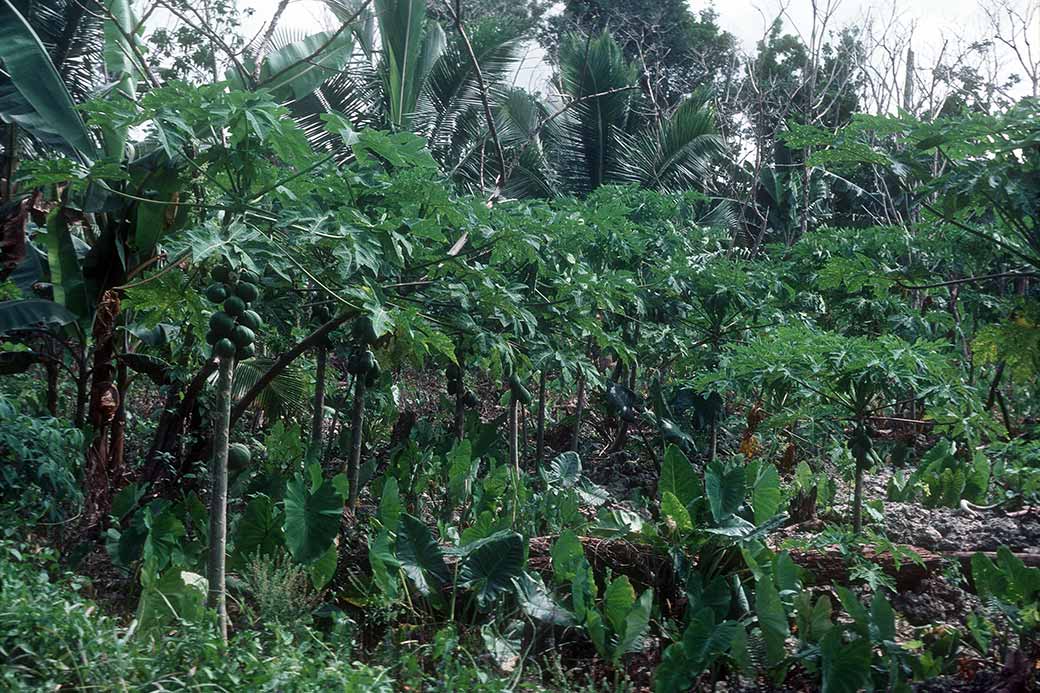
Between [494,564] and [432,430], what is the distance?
3618mm

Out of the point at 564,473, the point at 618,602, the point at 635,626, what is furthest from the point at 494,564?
the point at 564,473

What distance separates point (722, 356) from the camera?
21.2 feet

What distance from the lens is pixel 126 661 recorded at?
3.19 meters

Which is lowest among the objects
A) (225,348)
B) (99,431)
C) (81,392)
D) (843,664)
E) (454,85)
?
(843,664)

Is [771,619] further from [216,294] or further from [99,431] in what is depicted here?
[99,431]

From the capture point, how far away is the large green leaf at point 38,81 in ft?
16.6

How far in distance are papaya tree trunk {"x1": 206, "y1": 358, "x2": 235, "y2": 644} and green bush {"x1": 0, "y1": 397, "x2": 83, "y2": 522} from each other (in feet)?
4.52

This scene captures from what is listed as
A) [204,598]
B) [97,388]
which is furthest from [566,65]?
[204,598]

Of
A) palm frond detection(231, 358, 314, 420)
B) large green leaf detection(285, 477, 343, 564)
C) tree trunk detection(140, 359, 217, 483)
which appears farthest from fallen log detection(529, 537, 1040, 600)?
palm frond detection(231, 358, 314, 420)

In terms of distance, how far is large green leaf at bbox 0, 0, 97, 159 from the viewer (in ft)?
16.6

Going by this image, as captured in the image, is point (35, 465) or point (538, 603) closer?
point (538, 603)

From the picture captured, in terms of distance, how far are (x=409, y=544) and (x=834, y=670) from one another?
204 centimetres

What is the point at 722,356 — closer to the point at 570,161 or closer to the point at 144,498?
the point at 144,498

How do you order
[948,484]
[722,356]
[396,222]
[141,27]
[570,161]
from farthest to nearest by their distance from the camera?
1. [570,161]
2. [948,484]
3. [722,356]
4. [141,27]
5. [396,222]
